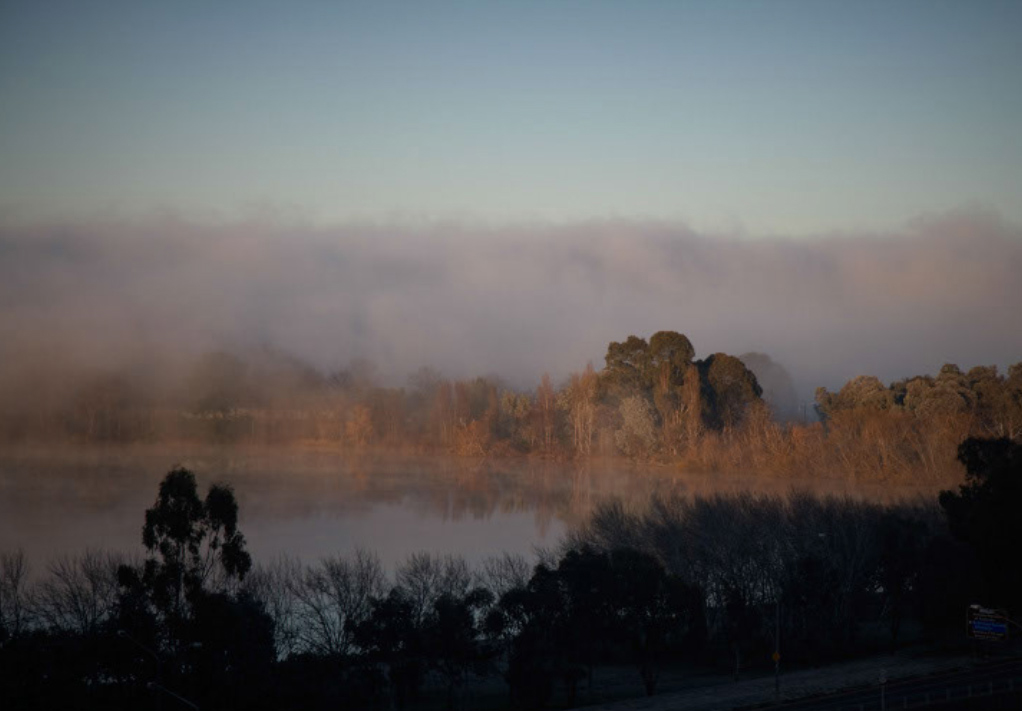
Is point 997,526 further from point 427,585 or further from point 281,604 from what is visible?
point 281,604

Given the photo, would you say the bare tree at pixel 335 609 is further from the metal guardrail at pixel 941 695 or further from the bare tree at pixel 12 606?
the metal guardrail at pixel 941 695

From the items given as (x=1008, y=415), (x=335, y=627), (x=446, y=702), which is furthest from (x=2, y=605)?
(x=1008, y=415)

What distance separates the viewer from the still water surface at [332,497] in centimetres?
4978

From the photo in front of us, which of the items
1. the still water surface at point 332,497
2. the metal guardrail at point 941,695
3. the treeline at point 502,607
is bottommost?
the metal guardrail at point 941,695

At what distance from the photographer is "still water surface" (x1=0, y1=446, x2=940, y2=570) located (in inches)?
1960

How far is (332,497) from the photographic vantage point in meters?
72.7

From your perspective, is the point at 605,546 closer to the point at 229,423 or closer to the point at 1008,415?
the point at 1008,415

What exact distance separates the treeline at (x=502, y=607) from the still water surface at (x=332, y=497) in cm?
904

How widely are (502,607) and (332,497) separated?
4485 centimetres

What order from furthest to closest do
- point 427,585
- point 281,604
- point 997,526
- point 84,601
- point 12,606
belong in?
1. point 997,526
2. point 427,585
3. point 281,604
4. point 12,606
5. point 84,601

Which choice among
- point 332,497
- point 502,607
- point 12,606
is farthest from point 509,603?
point 332,497

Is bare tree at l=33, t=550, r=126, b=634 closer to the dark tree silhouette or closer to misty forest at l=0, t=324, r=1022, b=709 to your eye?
misty forest at l=0, t=324, r=1022, b=709

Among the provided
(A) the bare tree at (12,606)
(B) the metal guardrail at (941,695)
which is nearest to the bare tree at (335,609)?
(A) the bare tree at (12,606)

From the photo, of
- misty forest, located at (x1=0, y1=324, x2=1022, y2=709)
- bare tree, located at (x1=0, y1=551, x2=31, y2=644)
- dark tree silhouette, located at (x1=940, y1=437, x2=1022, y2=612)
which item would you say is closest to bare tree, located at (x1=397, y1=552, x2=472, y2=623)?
misty forest, located at (x1=0, y1=324, x2=1022, y2=709)
